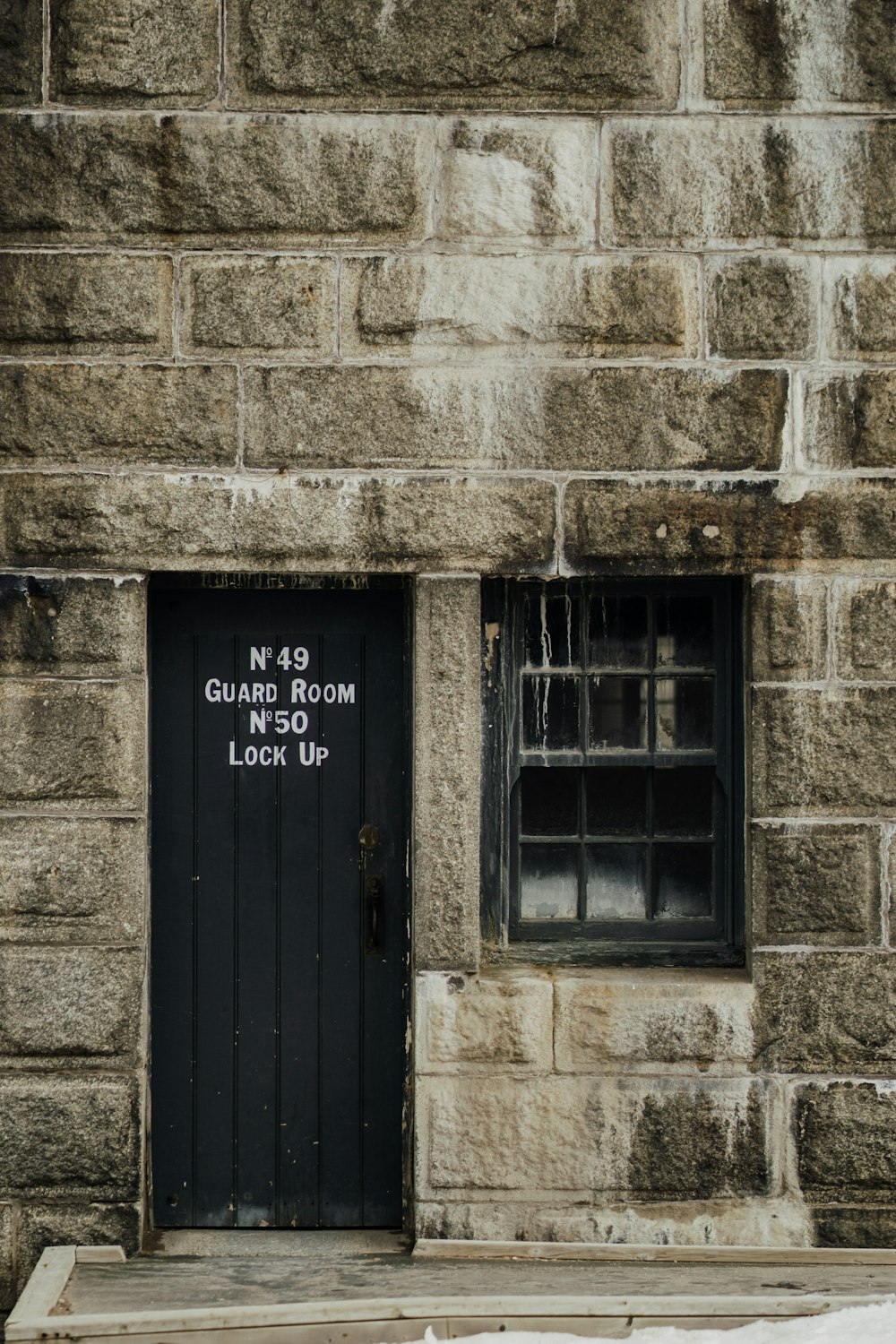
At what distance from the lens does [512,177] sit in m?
4.07

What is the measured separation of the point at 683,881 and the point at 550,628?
3.20 ft

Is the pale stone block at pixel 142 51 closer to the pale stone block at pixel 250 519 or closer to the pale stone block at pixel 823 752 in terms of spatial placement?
the pale stone block at pixel 250 519

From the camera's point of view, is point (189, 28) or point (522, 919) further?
point (522, 919)

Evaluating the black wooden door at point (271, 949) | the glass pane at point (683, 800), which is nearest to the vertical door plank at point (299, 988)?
the black wooden door at point (271, 949)

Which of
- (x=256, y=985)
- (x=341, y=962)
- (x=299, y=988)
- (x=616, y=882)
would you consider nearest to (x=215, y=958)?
(x=256, y=985)

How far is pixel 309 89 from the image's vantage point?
4043 mm

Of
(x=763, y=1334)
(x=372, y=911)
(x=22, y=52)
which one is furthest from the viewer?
(x=372, y=911)

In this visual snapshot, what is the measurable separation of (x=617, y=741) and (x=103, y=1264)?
233cm

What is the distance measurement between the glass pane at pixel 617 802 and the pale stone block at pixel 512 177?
181 cm

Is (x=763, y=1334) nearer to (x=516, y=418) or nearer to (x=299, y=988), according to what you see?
(x=299, y=988)

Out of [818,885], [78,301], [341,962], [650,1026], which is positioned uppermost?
[78,301]

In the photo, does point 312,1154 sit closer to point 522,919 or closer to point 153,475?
point 522,919

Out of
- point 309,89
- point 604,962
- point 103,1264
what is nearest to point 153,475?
point 309,89

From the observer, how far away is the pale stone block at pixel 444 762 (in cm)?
408
